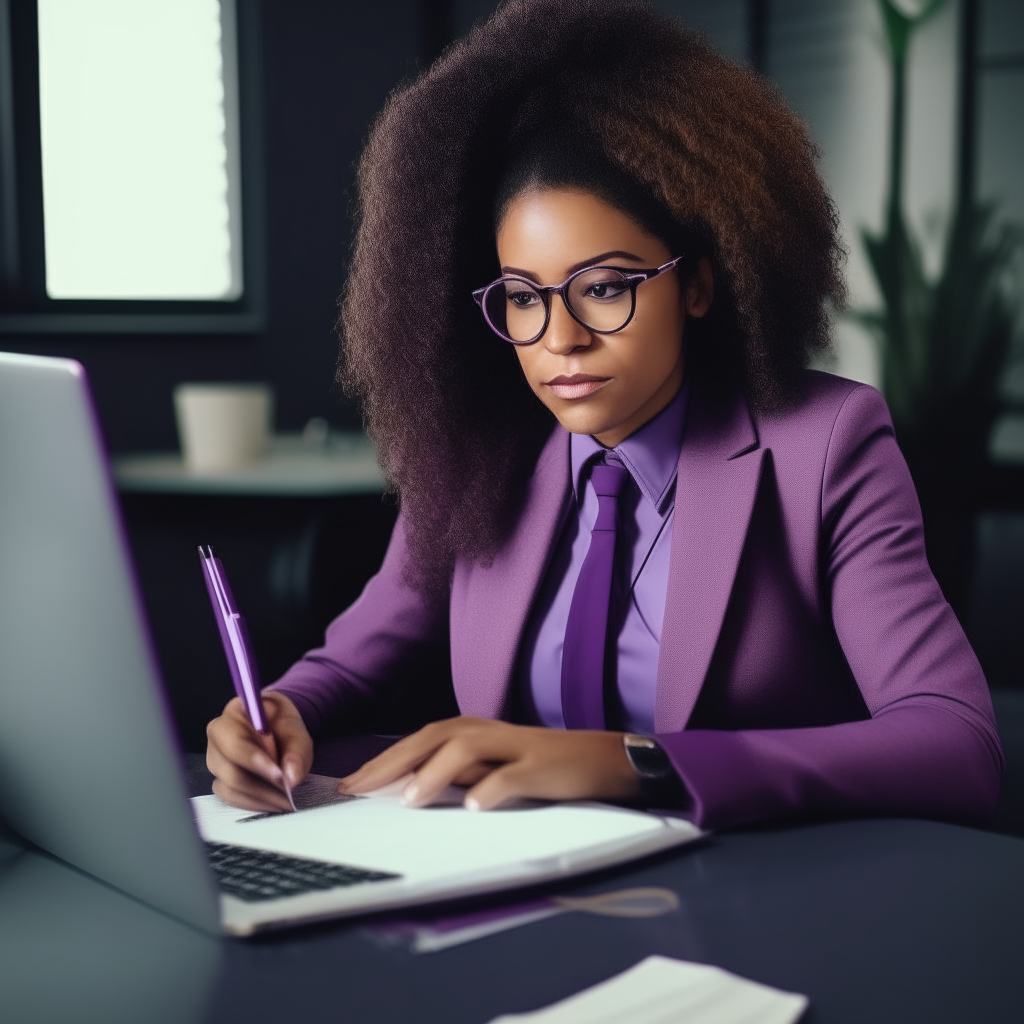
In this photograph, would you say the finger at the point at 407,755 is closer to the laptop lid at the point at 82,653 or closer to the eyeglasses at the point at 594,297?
the laptop lid at the point at 82,653

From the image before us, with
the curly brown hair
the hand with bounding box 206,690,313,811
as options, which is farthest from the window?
the hand with bounding box 206,690,313,811

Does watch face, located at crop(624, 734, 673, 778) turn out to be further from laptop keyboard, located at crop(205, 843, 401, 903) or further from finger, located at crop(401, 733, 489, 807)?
laptop keyboard, located at crop(205, 843, 401, 903)

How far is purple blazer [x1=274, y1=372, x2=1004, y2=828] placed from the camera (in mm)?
950

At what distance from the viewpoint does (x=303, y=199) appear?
3.44 m

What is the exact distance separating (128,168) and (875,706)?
100 inches

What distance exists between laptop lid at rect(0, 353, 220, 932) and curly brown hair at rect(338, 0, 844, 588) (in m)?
0.68

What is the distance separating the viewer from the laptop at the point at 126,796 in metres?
0.60

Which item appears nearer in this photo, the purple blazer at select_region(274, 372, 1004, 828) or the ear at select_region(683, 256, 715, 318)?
the purple blazer at select_region(274, 372, 1004, 828)

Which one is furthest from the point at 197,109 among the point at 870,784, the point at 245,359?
the point at 870,784

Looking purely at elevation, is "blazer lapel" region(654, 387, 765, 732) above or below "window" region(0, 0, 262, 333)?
below

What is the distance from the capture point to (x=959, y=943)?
2.25 ft

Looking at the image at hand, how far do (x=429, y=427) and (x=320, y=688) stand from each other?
1.05 feet

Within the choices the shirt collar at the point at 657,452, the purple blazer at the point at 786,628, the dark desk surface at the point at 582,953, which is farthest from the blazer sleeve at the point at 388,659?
the dark desk surface at the point at 582,953

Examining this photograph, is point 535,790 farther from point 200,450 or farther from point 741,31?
point 741,31
